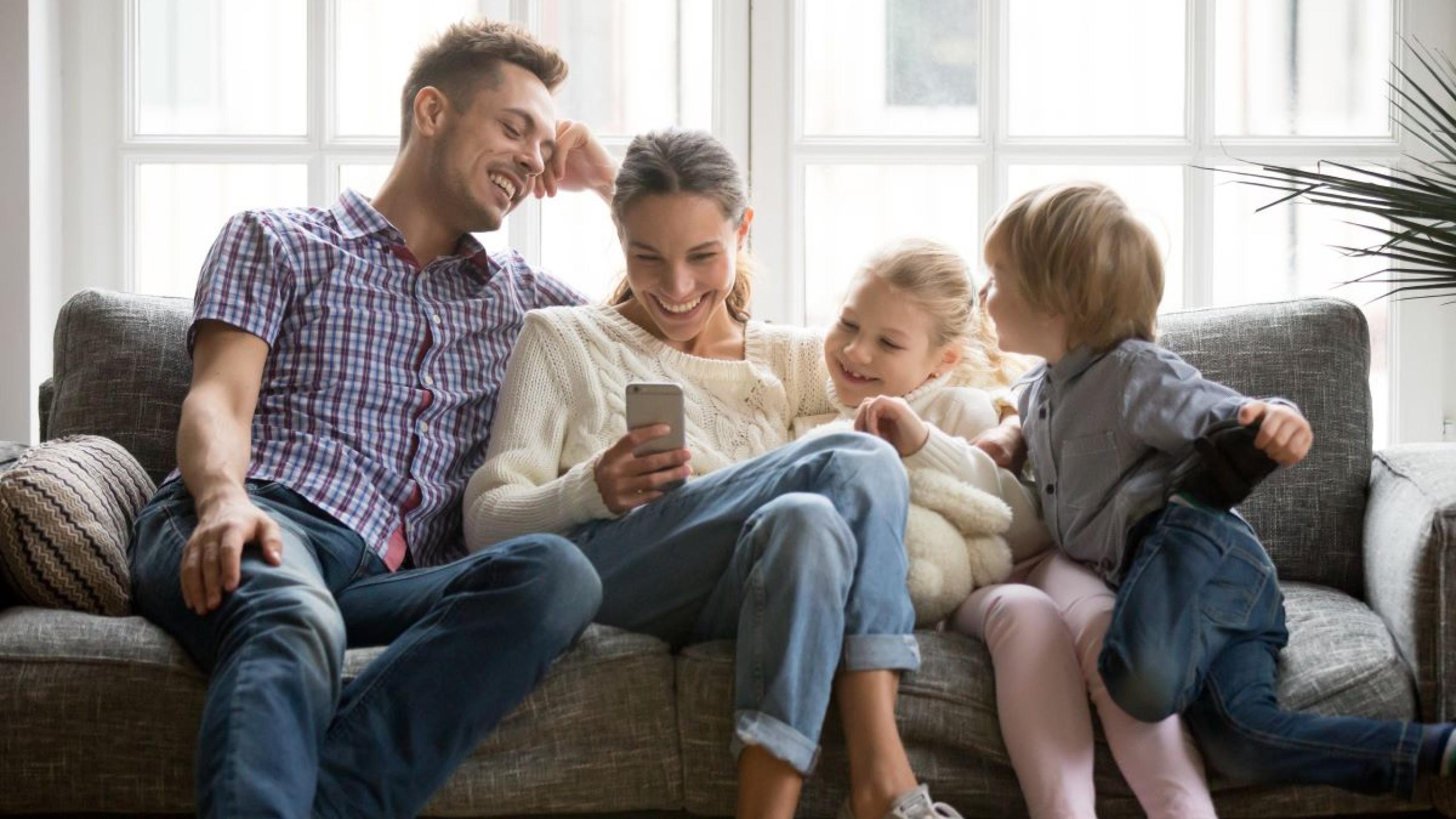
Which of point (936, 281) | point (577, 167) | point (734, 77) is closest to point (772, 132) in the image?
point (734, 77)

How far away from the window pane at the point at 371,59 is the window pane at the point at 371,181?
74mm

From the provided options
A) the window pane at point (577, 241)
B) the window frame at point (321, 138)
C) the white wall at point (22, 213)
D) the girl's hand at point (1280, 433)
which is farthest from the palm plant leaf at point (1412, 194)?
the white wall at point (22, 213)

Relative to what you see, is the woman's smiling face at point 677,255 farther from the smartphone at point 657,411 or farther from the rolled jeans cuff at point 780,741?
the rolled jeans cuff at point 780,741

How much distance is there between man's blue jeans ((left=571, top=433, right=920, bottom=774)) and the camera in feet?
5.48

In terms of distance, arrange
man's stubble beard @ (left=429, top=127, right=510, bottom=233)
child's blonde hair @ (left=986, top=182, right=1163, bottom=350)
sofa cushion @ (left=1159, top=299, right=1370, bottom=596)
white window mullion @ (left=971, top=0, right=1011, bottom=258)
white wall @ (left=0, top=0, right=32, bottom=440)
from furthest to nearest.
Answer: white window mullion @ (left=971, top=0, right=1011, bottom=258) → white wall @ (left=0, top=0, right=32, bottom=440) → man's stubble beard @ (left=429, top=127, right=510, bottom=233) → sofa cushion @ (left=1159, top=299, right=1370, bottom=596) → child's blonde hair @ (left=986, top=182, right=1163, bottom=350)

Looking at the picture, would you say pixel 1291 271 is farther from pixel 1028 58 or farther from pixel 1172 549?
pixel 1172 549

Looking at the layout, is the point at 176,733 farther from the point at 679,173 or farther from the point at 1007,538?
the point at 1007,538

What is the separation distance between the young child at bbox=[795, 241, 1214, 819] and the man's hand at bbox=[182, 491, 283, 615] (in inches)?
31.2

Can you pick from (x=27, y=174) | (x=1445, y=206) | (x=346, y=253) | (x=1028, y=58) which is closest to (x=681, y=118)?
(x=1028, y=58)

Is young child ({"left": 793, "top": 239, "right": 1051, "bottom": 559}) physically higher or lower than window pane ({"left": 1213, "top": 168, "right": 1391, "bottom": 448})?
lower

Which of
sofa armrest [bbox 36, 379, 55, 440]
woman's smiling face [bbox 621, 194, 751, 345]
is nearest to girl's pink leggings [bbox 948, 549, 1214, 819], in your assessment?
woman's smiling face [bbox 621, 194, 751, 345]

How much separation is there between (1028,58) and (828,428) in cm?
140

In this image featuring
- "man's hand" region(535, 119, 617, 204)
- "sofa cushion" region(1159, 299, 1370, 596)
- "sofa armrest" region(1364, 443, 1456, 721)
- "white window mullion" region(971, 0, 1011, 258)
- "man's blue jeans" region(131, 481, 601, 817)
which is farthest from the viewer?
"white window mullion" region(971, 0, 1011, 258)

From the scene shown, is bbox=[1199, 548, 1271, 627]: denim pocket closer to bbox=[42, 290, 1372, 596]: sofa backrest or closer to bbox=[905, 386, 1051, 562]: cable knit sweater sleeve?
bbox=[905, 386, 1051, 562]: cable knit sweater sleeve
